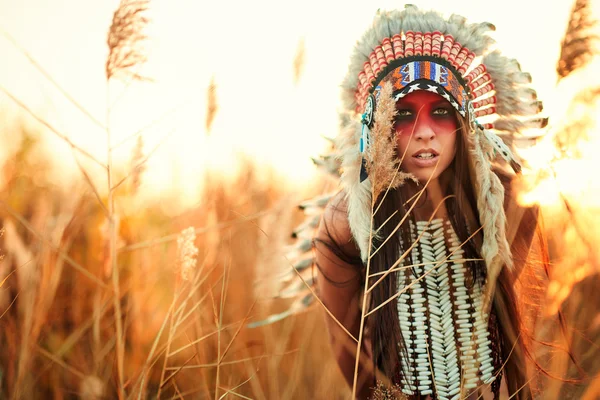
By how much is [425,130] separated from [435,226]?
30 cm

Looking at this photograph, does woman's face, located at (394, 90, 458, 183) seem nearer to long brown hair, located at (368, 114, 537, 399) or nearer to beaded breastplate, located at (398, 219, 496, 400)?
long brown hair, located at (368, 114, 537, 399)

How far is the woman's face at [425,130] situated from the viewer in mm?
1440

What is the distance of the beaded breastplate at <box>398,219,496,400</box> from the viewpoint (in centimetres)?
149

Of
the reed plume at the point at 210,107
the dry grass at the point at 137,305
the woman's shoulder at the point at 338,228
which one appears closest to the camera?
the dry grass at the point at 137,305

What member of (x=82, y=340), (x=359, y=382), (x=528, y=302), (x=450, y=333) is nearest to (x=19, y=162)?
(x=82, y=340)

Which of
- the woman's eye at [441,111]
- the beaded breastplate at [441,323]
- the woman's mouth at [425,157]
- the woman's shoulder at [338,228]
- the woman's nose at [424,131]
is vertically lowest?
the beaded breastplate at [441,323]

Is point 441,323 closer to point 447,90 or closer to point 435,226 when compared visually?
point 435,226

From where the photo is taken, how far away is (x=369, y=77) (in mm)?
1598

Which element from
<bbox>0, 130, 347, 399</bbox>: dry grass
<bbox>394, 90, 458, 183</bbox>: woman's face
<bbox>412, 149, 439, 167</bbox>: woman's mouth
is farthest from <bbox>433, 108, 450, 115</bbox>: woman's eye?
<bbox>0, 130, 347, 399</bbox>: dry grass

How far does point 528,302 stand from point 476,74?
0.71 metres

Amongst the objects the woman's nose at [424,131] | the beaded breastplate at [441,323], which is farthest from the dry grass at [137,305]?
the woman's nose at [424,131]

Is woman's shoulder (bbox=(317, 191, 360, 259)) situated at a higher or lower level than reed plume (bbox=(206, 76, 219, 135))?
lower

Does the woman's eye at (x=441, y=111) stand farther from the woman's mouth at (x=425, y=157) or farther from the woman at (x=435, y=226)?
the woman's mouth at (x=425, y=157)

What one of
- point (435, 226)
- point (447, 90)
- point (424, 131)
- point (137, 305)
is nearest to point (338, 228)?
point (435, 226)
